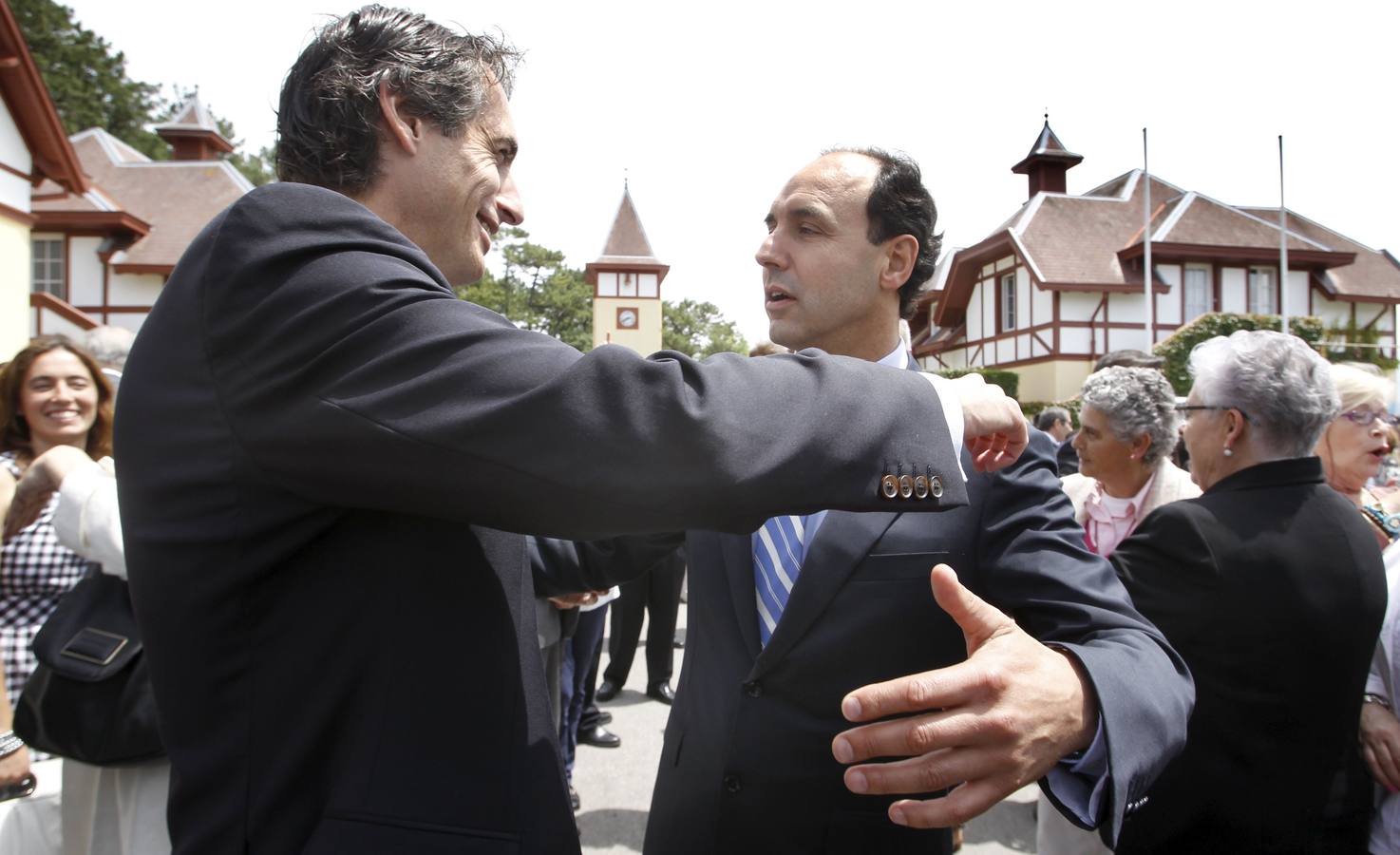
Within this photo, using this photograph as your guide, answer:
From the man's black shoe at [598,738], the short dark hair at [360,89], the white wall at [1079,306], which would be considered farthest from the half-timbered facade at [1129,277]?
the short dark hair at [360,89]

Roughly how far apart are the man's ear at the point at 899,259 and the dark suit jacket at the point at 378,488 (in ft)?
4.45

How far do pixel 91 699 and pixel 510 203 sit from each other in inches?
83.1

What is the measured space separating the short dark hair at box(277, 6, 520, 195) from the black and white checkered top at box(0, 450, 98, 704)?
2573mm

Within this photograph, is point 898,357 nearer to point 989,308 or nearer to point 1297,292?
point 989,308

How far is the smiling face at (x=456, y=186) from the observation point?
4.96 feet

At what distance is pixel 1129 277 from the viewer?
3003cm

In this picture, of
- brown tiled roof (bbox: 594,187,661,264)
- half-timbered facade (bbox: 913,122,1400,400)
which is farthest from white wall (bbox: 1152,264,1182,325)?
brown tiled roof (bbox: 594,187,661,264)

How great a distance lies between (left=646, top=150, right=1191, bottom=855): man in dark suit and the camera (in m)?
1.34

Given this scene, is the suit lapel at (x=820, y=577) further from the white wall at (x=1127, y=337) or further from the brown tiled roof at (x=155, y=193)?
the white wall at (x=1127, y=337)

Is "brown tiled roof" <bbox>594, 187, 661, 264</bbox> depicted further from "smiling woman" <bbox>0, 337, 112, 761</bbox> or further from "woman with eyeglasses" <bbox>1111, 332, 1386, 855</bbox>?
"woman with eyeglasses" <bbox>1111, 332, 1386, 855</bbox>

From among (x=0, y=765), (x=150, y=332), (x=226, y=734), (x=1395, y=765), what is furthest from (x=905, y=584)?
(x=0, y=765)

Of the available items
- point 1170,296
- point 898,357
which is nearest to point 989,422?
point 898,357

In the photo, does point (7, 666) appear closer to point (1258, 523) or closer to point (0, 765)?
point (0, 765)

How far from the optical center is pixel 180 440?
1.18 meters
